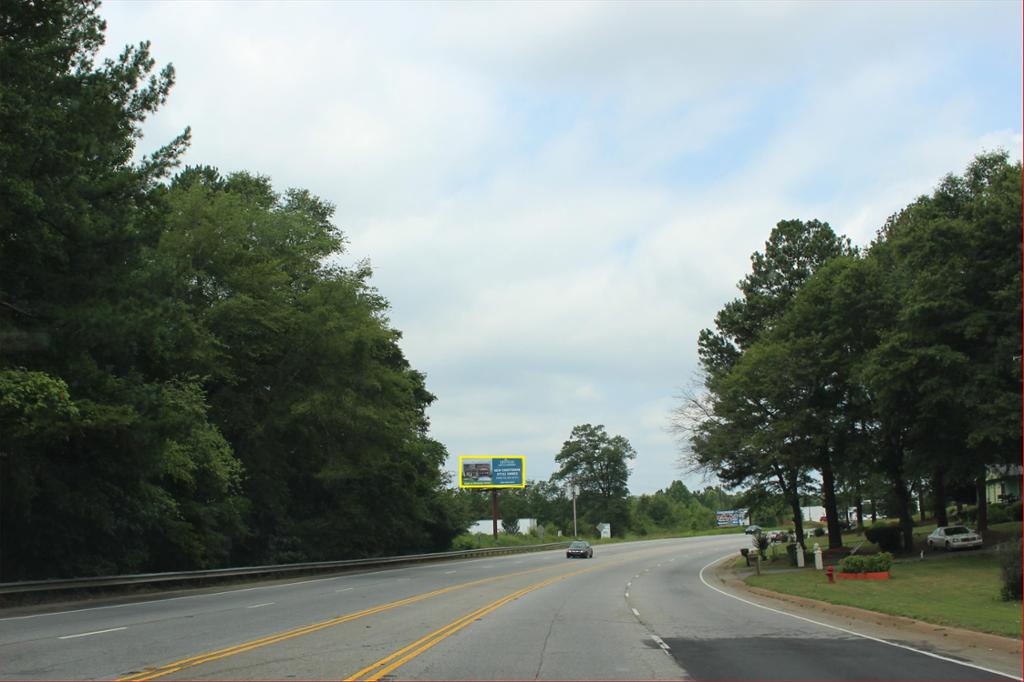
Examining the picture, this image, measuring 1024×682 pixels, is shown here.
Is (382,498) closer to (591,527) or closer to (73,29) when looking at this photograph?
(73,29)

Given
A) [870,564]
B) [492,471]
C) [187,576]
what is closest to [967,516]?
[870,564]

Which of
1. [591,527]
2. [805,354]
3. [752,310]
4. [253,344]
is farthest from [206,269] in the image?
[591,527]

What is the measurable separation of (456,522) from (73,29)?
49.7m

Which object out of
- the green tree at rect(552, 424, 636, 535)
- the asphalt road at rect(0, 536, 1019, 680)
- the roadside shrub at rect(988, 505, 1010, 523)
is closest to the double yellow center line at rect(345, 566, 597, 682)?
the asphalt road at rect(0, 536, 1019, 680)

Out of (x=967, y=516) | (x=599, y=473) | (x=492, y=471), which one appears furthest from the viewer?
(x=599, y=473)

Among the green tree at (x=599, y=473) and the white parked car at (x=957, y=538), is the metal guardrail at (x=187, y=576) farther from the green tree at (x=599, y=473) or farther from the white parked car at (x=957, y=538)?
the green tree at (x=599, y=473)

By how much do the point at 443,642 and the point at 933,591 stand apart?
16.8 metres

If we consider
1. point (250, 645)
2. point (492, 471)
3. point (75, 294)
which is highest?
point (75, 294)

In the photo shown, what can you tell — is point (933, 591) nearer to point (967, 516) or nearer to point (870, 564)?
point (870, 564)

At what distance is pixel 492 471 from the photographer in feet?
313

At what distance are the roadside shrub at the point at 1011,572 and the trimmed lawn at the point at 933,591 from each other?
0.22 m

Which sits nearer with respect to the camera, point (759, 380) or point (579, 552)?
point (759, 380)

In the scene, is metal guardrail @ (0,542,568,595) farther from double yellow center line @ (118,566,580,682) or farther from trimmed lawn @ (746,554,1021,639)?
trimmed lawn @ (746,554,1021,639)

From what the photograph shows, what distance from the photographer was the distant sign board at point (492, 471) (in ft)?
310
